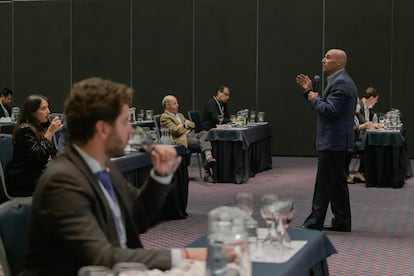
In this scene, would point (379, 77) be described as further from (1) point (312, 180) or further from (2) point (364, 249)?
(2) point (364, 249)

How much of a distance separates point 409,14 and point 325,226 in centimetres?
732

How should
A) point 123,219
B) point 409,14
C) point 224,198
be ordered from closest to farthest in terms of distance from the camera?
point 123,219 < point 224,198 < point 409,14

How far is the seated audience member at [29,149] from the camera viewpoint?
5.89 metres

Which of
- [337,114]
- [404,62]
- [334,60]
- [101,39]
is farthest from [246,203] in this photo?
[101,39]

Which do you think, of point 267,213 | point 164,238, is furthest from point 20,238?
point 164,238

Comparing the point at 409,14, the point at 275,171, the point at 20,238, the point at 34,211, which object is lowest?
the point at 275,171

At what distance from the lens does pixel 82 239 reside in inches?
87.9

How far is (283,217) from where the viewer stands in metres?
2.99

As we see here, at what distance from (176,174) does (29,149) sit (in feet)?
5.31

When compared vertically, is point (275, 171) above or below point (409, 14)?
below

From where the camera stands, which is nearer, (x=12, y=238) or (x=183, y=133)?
(x=12, y=238)

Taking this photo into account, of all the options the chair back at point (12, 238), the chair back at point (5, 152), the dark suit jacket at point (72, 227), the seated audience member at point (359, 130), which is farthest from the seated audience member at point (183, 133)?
the dark suit jacket at point (72, 227)

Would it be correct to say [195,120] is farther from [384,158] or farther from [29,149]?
[29,149]

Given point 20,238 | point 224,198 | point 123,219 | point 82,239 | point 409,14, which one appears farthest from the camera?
point 409,14
